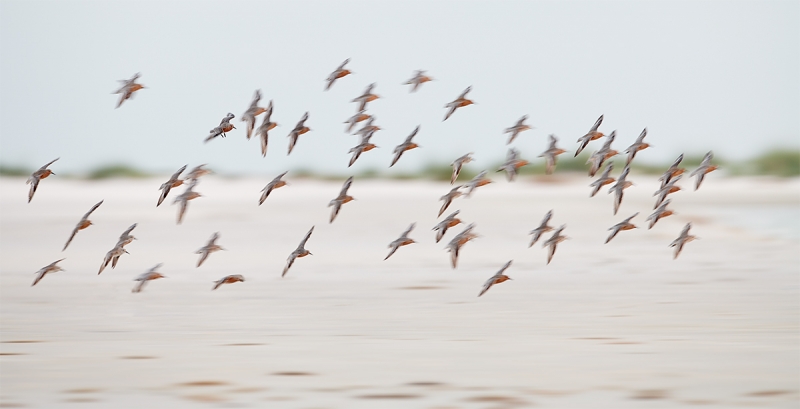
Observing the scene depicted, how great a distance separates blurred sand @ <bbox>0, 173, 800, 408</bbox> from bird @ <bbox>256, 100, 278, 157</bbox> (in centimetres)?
137

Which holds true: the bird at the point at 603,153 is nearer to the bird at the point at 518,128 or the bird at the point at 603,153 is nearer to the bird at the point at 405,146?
the bird at the point at 518,128

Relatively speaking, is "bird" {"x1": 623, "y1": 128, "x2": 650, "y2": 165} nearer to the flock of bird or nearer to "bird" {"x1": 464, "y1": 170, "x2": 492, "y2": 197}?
the flock of bird

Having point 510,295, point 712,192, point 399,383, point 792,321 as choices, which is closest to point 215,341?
point 399,383

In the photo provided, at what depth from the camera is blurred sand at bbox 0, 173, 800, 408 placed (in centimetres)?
621

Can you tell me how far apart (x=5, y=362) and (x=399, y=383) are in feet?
8.64

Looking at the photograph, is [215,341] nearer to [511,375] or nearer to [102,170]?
[511,375]

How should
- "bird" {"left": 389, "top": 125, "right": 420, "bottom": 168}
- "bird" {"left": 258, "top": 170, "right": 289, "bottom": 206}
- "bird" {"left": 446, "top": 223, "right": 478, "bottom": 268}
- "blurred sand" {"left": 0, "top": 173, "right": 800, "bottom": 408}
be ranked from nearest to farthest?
"blurred sand" {"left": 0, "top": 173, "right": 800, "bottom": 408}, "bird" {"left": 258, "top": 170, "right": 289, "bottom": 206}, "bird" {"left": 389, "top": 125, "right": 420, "bottom": 168}, "bird" {"left": 446, "top": 223, "right": 478, "bottom": 268}

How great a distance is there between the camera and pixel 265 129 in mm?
7465

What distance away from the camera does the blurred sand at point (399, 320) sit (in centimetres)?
621

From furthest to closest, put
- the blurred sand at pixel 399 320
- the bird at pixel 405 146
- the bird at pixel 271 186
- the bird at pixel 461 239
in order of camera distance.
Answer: the bird at pixel 461 239, the bird at pixel 405 146, the bird at pixel 271 186, the blurred sand at pixel 399 320

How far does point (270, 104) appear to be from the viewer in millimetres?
7551

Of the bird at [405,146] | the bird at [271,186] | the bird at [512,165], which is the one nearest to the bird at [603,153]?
the bird at [512,165]

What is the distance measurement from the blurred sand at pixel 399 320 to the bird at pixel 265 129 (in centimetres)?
137

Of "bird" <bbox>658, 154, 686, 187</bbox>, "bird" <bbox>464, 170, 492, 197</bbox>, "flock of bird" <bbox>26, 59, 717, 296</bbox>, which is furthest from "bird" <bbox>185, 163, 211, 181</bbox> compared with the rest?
"bird" <bbox>658, 154, 686, 187</bbox>
